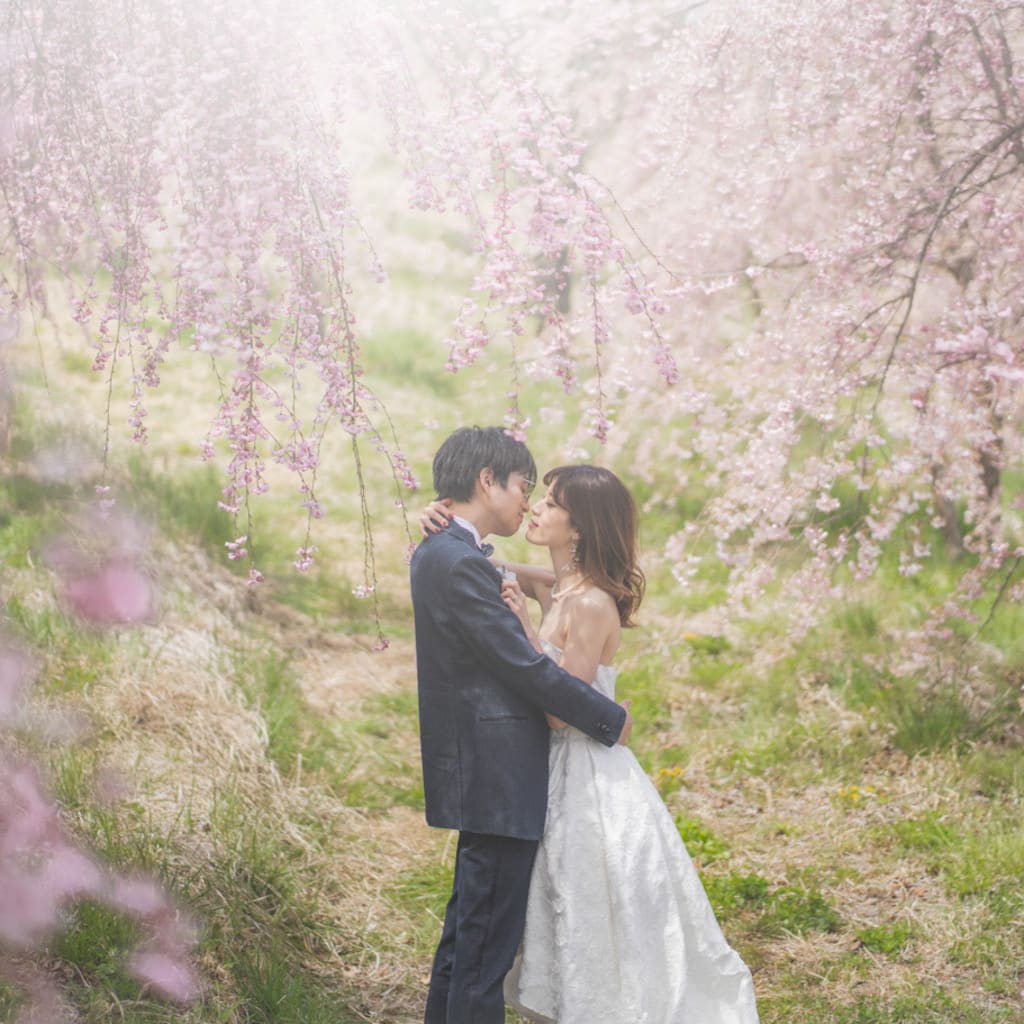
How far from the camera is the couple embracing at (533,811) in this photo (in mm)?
2438

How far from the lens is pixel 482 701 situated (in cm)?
247

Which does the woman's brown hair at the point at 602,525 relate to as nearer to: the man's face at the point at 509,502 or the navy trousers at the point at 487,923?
Result: the man's face at the point at 509,502

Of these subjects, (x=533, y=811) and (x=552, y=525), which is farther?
(x=552, y=525)

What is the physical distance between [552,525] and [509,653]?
423 mm

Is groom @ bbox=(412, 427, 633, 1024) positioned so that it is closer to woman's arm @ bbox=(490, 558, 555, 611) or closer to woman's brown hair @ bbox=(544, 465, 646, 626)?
woman's brown hair @ bbox=(544, 465, 646, 626)

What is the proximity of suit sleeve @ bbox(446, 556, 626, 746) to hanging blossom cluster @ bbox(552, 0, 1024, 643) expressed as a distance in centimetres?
207

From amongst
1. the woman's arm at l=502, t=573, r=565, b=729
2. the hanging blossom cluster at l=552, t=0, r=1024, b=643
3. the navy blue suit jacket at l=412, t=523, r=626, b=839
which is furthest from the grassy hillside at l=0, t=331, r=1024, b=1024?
the woman's arm at l=502, t=573, r=565, b=729

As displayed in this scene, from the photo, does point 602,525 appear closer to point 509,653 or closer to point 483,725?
point 509,653

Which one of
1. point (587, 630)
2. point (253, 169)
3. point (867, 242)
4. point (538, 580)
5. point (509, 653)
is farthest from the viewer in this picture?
point (867, 242)

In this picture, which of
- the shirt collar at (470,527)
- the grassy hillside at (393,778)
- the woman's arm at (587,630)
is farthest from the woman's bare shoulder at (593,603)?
the grassy hillside at (393,778)

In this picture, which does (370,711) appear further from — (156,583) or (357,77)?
(357,77)

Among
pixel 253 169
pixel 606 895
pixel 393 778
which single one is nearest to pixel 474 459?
pixel 606 895

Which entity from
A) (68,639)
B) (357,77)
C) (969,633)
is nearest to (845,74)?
(357,77)

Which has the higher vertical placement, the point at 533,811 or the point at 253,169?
the point at 253,169
